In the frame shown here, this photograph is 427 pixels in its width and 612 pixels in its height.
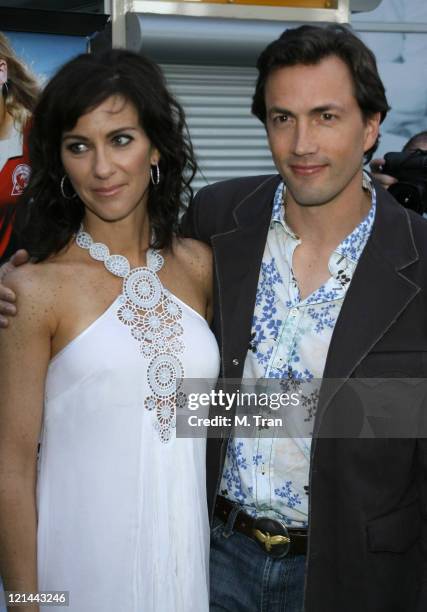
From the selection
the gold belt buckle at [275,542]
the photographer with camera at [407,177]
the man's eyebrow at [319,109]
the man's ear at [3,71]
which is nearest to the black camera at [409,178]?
the photographer with camera at [407,177]

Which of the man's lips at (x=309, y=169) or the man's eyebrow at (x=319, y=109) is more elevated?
the man's eyebrow at (x=319, y=109)

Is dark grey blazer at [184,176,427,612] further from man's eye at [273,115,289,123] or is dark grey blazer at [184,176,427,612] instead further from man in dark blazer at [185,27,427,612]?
man's eye at [273,115,289,123]

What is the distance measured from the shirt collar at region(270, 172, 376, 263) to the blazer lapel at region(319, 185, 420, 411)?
27 millimetres

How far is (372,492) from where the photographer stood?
2674mm

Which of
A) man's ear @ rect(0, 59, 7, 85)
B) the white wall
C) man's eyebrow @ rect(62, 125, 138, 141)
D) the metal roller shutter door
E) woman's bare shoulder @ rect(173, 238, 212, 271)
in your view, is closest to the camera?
man's eyebrow @ rect(62, 125, 138, 141)

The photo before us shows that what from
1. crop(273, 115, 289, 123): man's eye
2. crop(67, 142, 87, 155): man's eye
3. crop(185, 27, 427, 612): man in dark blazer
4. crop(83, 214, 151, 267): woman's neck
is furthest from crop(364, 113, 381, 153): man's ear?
crop(67, 142, 87, 155): man's eye

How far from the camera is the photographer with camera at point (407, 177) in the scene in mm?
3172

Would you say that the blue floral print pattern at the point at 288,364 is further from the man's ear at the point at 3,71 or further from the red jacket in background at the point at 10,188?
the man's ear at the point at 3,71

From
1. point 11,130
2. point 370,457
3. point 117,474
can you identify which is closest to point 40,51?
point 11,130

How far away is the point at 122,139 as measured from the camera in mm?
2566

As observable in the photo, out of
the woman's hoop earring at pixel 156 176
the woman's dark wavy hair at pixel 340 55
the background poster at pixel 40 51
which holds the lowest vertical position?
the woman's hoop earring at pixel 156 176

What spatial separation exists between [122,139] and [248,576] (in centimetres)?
129

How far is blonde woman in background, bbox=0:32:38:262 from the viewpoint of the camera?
125 inches

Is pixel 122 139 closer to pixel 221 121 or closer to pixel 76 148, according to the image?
pixel 76 148
